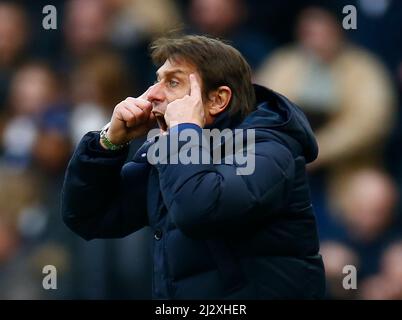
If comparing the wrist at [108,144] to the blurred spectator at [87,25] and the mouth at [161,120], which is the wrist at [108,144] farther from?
the blurred spectator at [87,25]

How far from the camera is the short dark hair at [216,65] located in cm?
323

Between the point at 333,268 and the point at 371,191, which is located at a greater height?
the point at 371,191

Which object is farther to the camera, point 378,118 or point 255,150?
point 378,118

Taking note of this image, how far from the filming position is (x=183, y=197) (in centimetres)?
291

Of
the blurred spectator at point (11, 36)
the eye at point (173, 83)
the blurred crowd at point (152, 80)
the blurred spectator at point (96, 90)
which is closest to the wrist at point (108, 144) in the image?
the eye at point (173, 83)

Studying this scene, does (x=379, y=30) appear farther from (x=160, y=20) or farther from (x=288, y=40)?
(x=160, y=20)

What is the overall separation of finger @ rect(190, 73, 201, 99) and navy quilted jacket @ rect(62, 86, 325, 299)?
0.12 meters

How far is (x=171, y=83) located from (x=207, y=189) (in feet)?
1.58

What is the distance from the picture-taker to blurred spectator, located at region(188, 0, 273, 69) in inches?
229

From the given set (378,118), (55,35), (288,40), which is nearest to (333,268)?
(378,118)

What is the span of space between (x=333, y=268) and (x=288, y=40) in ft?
4.45

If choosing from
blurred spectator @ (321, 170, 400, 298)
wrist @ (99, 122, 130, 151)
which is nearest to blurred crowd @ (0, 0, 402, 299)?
blurred spectator @ (321, 170, 400, 298)

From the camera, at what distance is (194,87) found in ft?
10.4

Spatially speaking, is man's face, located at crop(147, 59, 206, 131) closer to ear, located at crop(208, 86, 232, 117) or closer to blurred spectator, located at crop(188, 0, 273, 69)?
ear, located at crop(208, 86, 232, 117)
